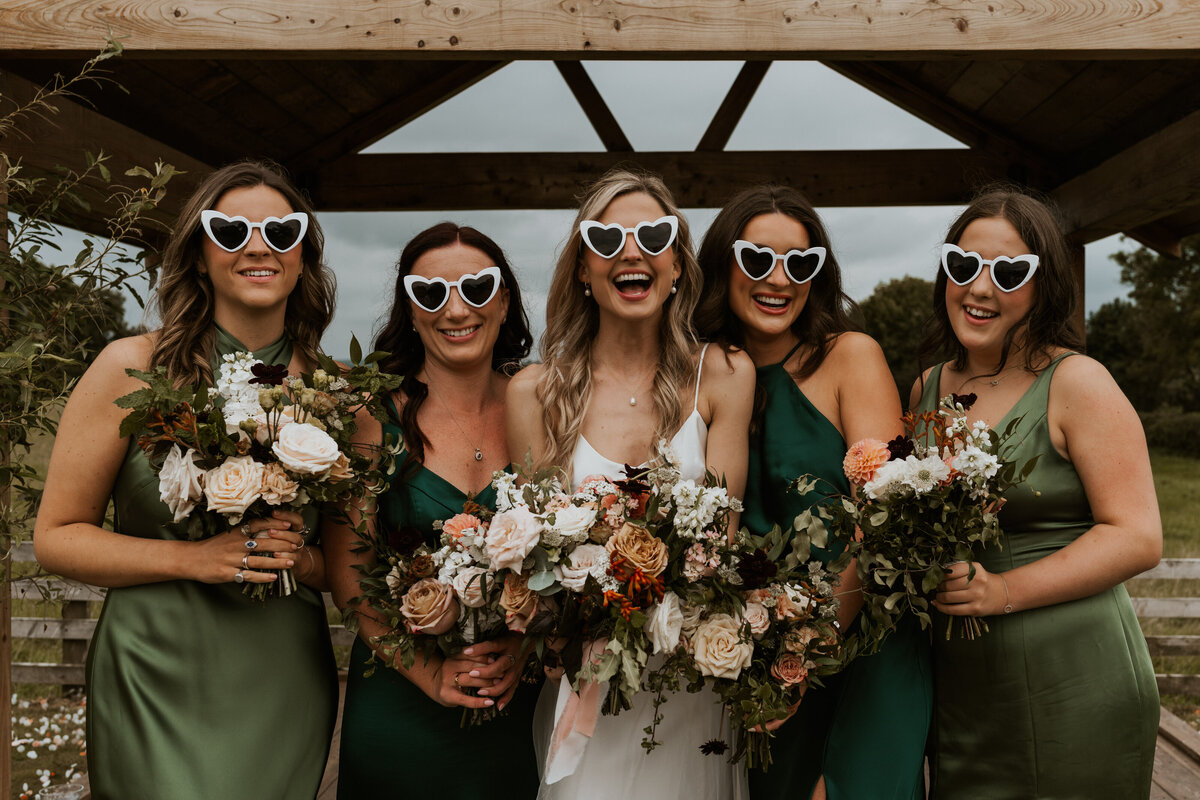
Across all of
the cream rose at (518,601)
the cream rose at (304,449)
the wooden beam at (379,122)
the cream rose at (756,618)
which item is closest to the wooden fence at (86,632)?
the wooden beam at (379,122)

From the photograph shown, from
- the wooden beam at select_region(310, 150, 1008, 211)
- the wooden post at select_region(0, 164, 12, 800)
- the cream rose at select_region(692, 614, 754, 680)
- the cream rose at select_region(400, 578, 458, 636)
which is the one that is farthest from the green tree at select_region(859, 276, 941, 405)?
the wooden post at select_region(0, 164, 12, 800)

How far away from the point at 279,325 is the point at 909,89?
5.28 meters

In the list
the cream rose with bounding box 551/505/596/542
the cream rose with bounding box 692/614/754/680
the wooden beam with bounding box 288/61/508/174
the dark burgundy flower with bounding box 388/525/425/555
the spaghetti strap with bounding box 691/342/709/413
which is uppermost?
the wooden beam with bounding box 288/61/508/174

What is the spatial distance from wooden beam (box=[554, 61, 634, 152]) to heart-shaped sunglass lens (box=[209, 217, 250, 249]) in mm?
4077

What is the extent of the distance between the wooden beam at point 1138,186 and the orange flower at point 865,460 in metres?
3.61

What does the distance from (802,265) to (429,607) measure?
5.16 ft

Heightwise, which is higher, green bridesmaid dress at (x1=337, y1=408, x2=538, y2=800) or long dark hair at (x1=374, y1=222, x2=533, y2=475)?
long dark hair at (x1=374, y1=222, x2=533, y2=475)

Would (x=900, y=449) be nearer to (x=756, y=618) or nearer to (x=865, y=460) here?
(x=865, y=460)

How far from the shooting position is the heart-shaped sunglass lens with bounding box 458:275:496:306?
9.39ft

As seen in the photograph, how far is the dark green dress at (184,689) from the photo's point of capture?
2.46m

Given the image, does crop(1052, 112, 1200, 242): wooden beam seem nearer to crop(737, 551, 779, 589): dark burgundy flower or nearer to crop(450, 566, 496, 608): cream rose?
crop(737, 551, 779, 589): dark burgundy flower

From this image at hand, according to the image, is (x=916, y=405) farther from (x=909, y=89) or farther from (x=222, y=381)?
(x=909, y=89)

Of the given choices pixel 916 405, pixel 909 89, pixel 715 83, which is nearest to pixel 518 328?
pixel 916 405

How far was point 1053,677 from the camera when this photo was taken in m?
2.60
